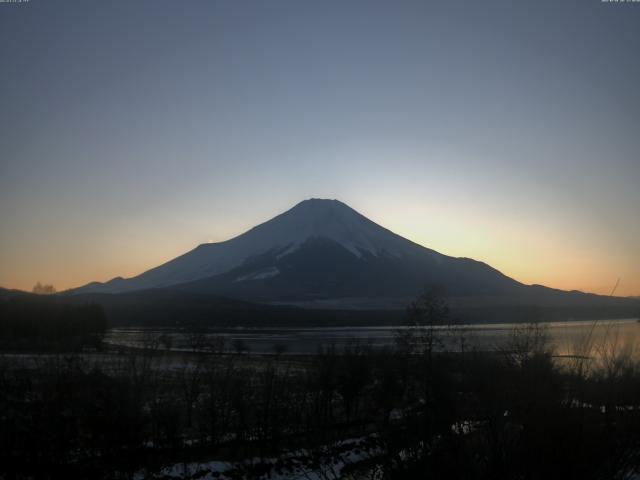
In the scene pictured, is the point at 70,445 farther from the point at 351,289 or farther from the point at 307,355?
the point at 351,289

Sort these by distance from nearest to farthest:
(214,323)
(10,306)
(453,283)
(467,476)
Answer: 1. (467,476)
2. (10,306)
3. (214,323)
4. (453,283)

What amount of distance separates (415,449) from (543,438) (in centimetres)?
114

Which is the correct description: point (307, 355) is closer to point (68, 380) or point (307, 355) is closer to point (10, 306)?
point (68, 380)

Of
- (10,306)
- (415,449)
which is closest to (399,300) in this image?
(10,306)

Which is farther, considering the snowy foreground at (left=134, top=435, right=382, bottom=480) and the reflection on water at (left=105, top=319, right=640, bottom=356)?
the reflection on water at (left=105, top=319, right=640, bottom=356)

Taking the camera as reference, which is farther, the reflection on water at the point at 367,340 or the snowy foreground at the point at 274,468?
the reflection on water at the point at 367,340

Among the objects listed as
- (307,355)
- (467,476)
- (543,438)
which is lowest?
(307,355)

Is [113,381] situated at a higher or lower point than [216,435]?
higher

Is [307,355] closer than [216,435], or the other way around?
[216,435]

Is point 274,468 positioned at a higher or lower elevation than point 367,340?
lower

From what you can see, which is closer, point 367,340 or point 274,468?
point 274,468

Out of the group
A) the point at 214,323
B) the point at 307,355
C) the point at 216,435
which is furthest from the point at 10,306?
the point at 216,435

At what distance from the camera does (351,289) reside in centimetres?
18750

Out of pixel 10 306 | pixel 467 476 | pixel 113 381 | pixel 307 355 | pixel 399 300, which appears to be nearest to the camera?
pixel 467 476
